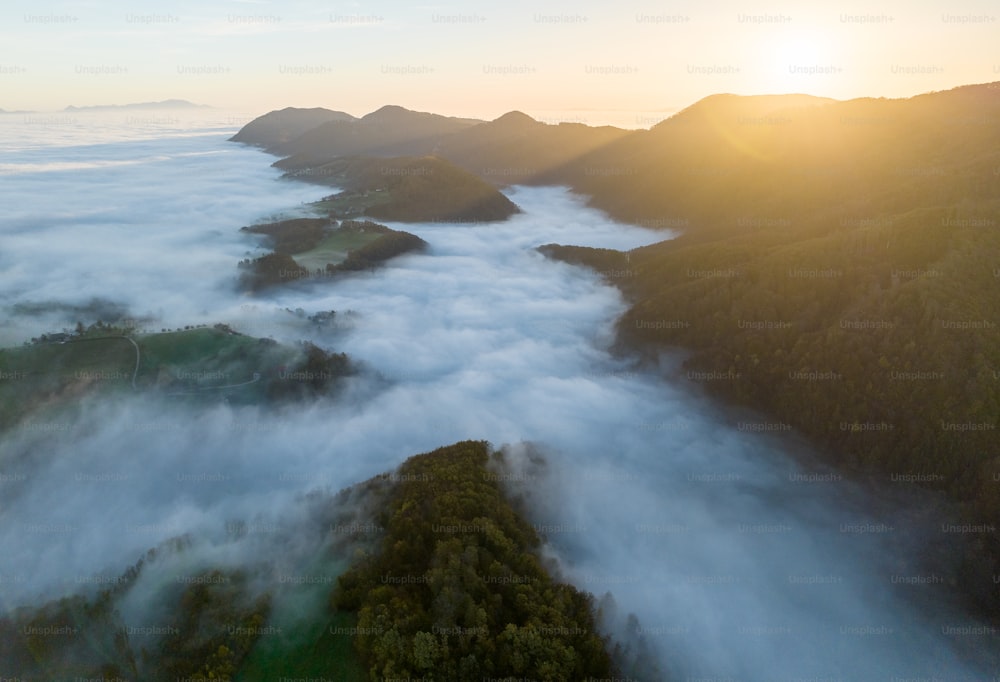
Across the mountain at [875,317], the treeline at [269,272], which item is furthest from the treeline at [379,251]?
the mountain at [875,317]

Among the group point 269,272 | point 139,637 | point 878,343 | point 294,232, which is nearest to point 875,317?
point 878,343

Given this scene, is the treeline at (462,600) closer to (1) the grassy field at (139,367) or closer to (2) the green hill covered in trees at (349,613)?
(2) the green hill covered in trees at (349,613)

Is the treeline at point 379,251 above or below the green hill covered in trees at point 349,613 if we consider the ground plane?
above

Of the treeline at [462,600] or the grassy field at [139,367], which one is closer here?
the treeline at [462,600]

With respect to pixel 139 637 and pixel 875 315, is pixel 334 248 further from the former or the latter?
pixel 875 315

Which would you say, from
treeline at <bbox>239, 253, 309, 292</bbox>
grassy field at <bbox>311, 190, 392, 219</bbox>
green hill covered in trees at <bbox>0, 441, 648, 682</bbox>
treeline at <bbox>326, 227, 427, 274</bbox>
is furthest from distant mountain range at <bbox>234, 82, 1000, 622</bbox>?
grassy field at <bbox>311, 190, 392, 219</bbox>

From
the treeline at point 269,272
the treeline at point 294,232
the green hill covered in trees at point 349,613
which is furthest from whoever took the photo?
the treeline at point 294,232

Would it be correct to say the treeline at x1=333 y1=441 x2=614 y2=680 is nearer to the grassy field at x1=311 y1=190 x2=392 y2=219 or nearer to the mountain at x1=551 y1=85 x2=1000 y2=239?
the mountain at x1=551 y1=85 x2=1000 y2=239

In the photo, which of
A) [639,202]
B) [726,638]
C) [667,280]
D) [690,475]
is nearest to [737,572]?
[726,638]
